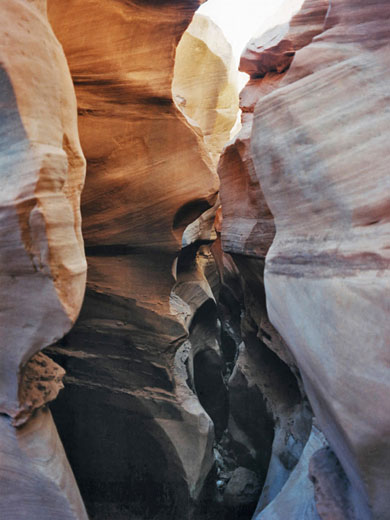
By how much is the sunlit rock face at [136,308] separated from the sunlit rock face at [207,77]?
10.6 ft

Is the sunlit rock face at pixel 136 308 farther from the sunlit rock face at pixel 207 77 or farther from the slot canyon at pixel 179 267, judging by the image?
the sunlit rock face at pixel 207 77

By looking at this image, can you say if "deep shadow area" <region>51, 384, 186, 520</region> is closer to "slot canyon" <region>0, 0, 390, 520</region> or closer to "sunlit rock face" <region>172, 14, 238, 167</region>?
"slot canyon" <region>0, 0, 390, 520</region>

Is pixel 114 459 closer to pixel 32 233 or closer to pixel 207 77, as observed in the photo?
pixel 32 233

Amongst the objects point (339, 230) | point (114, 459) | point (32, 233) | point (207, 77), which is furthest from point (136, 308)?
point (207, 77)

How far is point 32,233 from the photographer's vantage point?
70.6 inches

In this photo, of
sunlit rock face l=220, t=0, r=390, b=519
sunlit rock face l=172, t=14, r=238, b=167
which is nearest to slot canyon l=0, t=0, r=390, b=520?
sunlit rock face l=220, t=0, r=390, b=519

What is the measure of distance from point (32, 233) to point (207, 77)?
18.1ft

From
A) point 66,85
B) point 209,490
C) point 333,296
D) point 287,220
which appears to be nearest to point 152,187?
point 66,85

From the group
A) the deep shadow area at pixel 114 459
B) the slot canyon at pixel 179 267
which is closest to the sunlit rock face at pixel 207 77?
the slot canyon at pixel 179 267

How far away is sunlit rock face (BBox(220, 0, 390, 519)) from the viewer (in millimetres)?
1596

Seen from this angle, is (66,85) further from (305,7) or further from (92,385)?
(92,385)

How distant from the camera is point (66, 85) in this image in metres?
2.04

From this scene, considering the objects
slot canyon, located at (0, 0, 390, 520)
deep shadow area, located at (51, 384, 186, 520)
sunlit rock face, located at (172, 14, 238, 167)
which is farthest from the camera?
sunlit rock face, located at (172, 14, 238, 167)

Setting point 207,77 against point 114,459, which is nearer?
point 114,459
